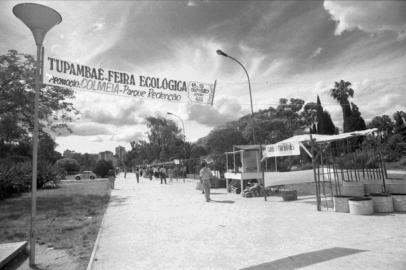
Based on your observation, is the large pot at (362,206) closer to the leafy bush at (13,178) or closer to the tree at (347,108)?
the leafy bush at (13,178)

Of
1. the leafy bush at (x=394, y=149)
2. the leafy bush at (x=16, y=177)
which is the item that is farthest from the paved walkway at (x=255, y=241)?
the leafy bush at (x=394, y=149)

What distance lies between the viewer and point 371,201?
25.4 feet

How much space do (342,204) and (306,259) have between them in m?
4.43

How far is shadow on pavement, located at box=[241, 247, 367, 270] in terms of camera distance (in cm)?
425

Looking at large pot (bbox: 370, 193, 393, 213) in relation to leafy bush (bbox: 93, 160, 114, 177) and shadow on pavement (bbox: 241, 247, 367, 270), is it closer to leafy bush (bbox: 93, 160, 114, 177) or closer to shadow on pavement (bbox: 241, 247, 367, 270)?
shadow on pavement (bbox: 241, 247, 367, 270)

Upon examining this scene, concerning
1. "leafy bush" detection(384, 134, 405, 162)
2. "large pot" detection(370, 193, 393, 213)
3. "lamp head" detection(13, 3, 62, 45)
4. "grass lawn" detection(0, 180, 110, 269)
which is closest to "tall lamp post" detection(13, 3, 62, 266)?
"lamp head" detection(13, 3, 62, 45)

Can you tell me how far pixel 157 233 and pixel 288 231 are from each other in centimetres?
306

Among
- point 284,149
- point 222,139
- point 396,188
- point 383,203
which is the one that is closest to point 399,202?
point 383,203

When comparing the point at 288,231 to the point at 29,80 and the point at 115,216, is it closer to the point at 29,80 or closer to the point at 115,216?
the point at 115,216

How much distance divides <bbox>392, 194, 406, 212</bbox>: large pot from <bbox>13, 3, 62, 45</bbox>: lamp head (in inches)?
369

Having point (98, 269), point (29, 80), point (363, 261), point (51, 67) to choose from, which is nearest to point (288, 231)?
point (363, 261)

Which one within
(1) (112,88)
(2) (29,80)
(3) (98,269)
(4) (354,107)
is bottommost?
(3) (98,269)

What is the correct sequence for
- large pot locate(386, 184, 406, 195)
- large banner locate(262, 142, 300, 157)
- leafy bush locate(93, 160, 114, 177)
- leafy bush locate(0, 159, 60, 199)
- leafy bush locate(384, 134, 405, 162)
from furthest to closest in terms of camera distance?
leafy bush locate(93, 160, 114, 177) → leafy bush locate(384, 134, 405, 162) → leafy bush locate(0, 159, 60, 199) → large banner locate(262, 142, 300, 157) → large pot locate(386, 184, 406, 195)

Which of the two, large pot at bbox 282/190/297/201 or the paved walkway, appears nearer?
the paved walkway
